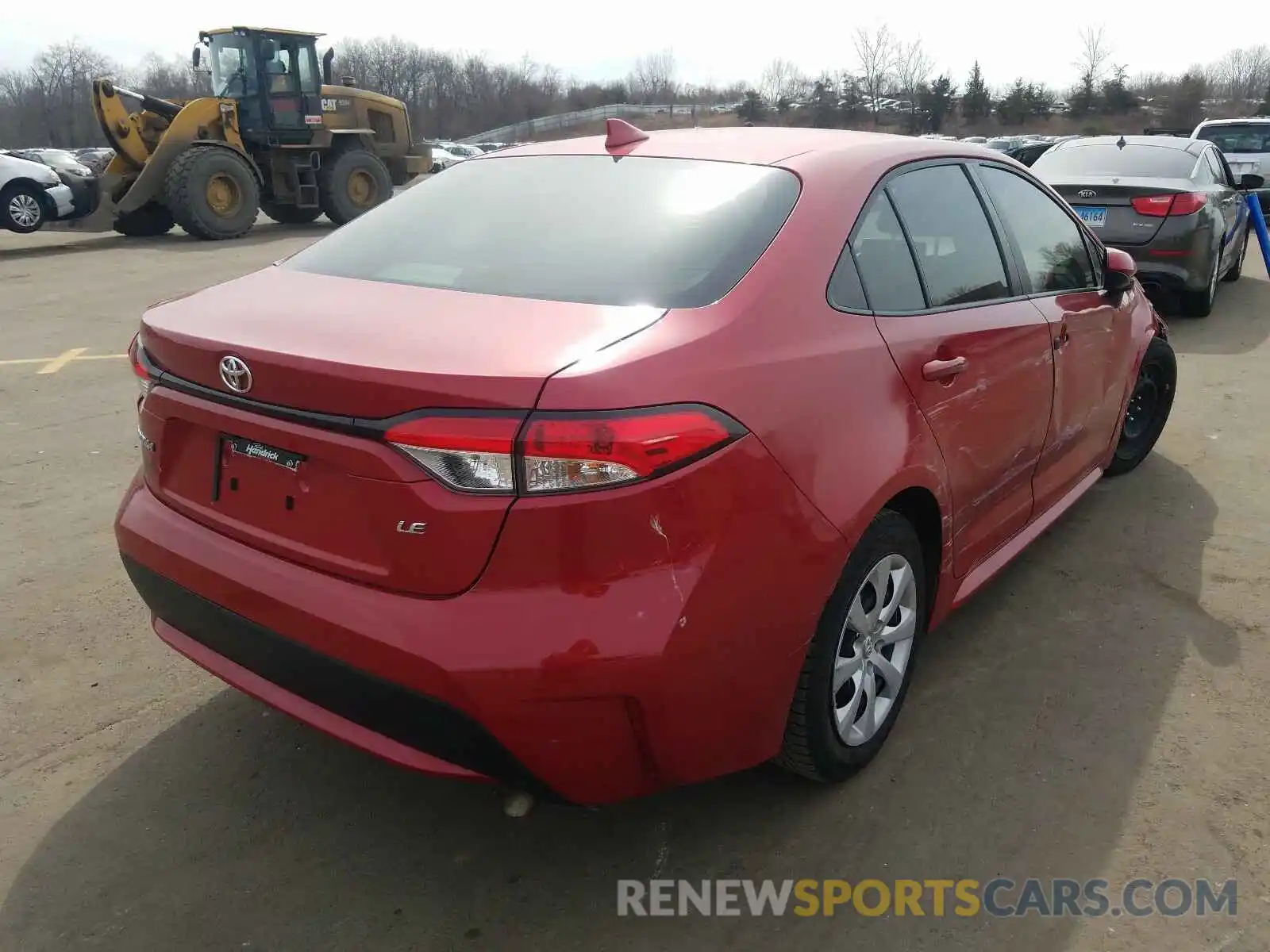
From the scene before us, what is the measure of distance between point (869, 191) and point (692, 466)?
1162 mm

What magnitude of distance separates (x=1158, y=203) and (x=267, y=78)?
13.5 meters

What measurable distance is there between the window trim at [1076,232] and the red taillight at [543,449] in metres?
1.94

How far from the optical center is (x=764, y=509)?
2061 mm

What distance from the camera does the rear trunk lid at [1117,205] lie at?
7.94 meters

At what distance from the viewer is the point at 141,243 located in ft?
52.5

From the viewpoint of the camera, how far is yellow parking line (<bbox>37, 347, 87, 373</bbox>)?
23.4 feet

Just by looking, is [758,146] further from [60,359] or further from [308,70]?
[308,70]

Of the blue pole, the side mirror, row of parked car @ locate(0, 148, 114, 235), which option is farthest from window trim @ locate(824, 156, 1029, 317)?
row of parked car @ locate(0, 148, 114, 235)

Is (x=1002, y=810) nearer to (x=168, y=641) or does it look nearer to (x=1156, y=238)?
(x=168, y=641)

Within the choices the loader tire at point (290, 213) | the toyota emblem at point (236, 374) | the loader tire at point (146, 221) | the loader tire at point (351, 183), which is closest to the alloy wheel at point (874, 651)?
the toyota emblem at point (236, 374)

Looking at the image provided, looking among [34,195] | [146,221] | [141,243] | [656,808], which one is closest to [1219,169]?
[656,808]

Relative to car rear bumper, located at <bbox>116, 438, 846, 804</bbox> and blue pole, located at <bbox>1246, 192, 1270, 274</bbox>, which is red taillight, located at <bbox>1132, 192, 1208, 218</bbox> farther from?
car rear bumper, located at <bbox>116, 438, 846, 804</bbox>

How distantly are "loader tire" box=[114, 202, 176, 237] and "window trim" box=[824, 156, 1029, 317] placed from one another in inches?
609

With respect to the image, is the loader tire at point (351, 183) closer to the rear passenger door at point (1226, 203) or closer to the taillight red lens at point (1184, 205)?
the rear passenger door at point (1226, 203)
